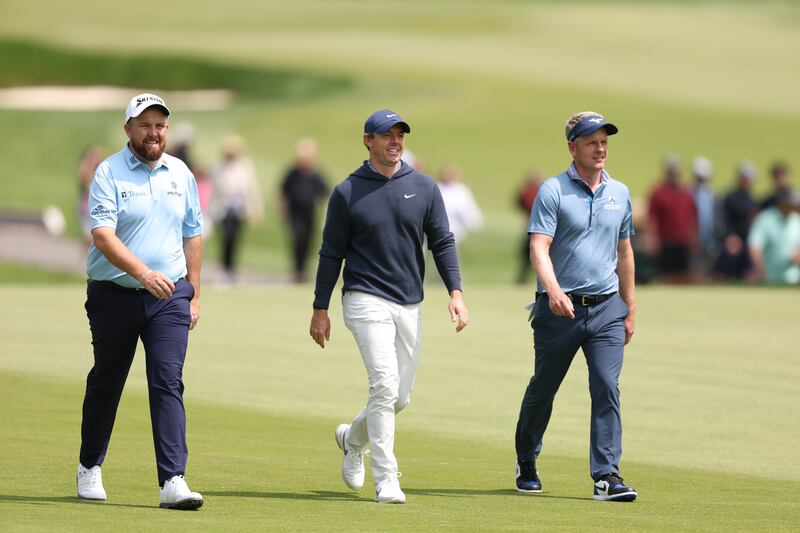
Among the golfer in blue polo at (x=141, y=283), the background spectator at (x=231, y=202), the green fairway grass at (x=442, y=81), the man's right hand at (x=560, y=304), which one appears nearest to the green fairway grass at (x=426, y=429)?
the golfer in blue polo at (x=141, y=283)

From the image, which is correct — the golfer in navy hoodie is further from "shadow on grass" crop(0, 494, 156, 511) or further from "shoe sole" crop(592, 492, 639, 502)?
"shadow on grass" crop(0, 494, 156, 511)

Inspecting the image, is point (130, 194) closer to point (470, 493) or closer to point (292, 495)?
point (292, 495)

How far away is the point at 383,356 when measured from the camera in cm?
970

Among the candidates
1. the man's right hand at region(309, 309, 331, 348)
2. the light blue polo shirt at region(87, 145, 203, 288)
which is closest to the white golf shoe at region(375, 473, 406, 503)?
the man's right hand at region(309, 309, 331, 348)

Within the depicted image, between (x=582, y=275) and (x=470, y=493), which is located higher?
(x=582, y=275)

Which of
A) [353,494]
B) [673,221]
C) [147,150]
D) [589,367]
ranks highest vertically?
[673,221]

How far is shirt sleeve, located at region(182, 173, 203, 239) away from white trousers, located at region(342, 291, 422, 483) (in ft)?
3.14

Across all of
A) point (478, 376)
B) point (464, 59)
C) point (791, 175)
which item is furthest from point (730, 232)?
point (464, 59)

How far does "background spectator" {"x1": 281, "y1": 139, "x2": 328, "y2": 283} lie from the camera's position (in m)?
28.3

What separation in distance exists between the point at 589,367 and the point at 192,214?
8.43 ft

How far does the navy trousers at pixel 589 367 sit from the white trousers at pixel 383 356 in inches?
33.4

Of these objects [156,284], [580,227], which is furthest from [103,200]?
[580,227]

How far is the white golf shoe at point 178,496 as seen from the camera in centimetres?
884

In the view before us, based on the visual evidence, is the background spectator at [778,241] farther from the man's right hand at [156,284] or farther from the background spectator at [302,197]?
the man's right hand at [156,284]
